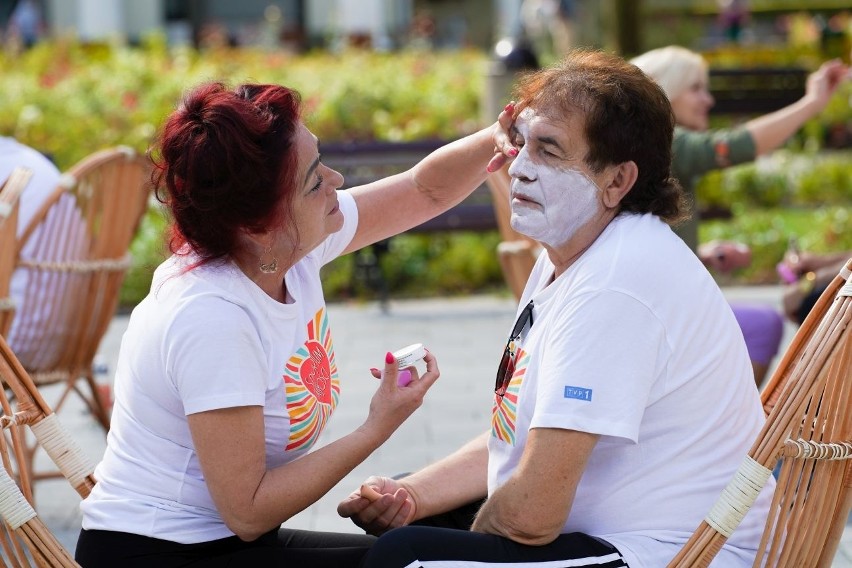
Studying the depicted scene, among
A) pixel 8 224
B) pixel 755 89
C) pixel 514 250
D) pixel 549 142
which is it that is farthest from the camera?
pixel 755 89

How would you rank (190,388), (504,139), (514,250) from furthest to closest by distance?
(514,250) → (504,139) → (190,388)

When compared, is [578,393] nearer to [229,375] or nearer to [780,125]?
[229,375]

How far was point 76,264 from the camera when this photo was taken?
13.8ft

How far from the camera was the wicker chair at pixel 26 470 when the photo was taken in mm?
2201

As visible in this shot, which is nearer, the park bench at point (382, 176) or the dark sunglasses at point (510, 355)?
the dark sunglasses at point (510, 355)

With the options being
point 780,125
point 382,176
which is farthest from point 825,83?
point 382,176

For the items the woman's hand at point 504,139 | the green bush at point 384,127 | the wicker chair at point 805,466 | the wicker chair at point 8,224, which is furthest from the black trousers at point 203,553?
the green bush at point 384,127

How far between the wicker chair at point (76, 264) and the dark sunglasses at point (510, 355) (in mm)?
1969

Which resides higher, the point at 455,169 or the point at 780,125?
the point at 455,169

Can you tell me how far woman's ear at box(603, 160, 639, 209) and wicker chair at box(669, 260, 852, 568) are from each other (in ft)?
1.35

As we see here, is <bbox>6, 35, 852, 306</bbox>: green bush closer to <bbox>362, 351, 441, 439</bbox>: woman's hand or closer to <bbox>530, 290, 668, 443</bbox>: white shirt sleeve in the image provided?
<bbox>362, 351, 441, 439</bbox>: woman's hand

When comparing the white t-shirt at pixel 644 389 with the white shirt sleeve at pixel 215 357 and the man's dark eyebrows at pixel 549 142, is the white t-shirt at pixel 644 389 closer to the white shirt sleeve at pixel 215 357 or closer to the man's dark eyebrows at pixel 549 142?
the man's dark eyebrows at pixel 549 142

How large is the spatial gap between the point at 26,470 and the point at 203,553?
37cm

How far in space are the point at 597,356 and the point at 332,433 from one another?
9.86 feet
